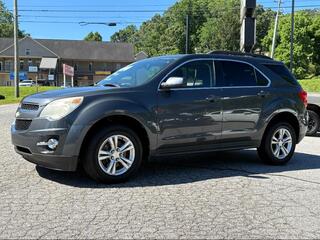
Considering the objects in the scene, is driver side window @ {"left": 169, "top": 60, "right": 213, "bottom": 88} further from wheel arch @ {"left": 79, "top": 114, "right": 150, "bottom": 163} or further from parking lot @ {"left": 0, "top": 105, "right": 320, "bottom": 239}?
parking lot @ {"left": 0, "top": 105, "right": 320, "bottom": 239}

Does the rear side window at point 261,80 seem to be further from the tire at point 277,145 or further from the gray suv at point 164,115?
the tire at point 277,145

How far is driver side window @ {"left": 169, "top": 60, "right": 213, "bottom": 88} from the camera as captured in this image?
7008 millimetres

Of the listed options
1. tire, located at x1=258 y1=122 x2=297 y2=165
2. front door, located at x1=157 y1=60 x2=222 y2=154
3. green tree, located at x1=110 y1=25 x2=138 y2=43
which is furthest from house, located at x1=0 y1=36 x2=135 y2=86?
front door, located at x1=157 y1=60 x2=222 y2=154

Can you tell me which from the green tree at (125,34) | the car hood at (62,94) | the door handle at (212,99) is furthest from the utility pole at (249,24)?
the green tree at (125,34)

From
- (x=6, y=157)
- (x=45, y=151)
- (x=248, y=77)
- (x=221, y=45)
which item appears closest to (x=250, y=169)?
(x=248, y=77)

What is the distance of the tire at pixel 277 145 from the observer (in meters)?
7.96

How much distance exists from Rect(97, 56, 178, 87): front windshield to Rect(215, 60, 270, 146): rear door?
0.91m

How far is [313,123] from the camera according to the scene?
12898mm

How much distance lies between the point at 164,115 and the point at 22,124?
1942mm

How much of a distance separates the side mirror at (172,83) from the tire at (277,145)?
215 cm

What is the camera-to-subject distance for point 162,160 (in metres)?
8.20

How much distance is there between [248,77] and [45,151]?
11.7 ft

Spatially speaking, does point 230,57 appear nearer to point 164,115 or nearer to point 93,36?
point 164,115

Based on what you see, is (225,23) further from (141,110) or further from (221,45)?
(141,110)
